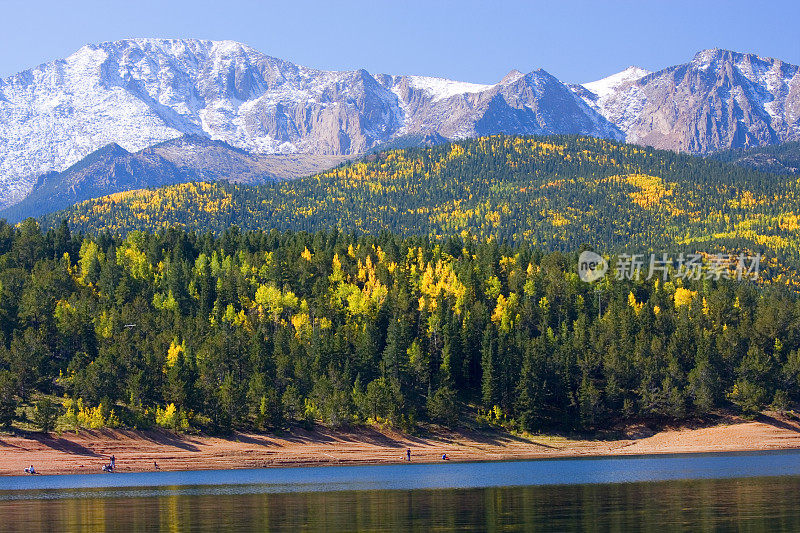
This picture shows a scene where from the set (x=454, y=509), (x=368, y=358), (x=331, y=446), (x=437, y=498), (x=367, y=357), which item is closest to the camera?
(x=454, y=509)

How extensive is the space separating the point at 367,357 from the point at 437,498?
243 feet

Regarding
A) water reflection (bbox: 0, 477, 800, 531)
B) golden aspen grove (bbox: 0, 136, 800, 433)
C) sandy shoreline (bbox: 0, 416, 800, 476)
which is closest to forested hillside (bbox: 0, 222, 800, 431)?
golden aspen grove (bbox: 0, 136, 800, 433)

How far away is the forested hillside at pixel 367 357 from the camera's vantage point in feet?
503

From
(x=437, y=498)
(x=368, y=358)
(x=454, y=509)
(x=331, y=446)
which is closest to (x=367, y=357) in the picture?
(x=368, y=358)

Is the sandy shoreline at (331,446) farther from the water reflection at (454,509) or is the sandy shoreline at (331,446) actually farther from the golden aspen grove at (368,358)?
the water reflection at (454,509)

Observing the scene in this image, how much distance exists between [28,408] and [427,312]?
67506 millimetres

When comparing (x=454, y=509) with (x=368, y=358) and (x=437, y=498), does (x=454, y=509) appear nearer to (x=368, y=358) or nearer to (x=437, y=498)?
(x=437, y=498)

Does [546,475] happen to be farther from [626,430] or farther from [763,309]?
[763,309]

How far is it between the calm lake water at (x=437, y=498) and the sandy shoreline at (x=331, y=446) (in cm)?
722

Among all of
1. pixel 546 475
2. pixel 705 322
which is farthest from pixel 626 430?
pixel 546 475

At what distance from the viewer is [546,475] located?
11638cm

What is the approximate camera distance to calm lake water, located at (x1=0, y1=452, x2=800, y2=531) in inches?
2945

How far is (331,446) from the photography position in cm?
15188

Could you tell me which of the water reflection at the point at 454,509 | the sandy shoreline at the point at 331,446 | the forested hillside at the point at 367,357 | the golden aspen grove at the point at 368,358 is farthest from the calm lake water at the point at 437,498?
the golden aspen grove at the point at 368,358
